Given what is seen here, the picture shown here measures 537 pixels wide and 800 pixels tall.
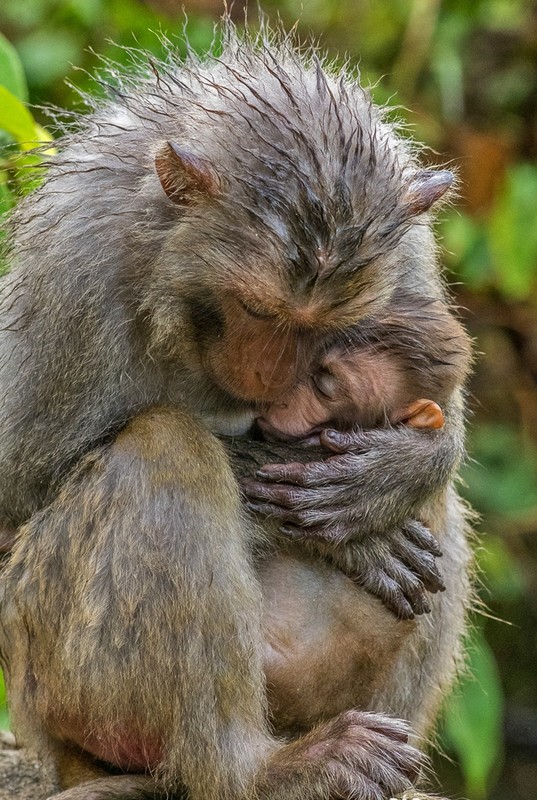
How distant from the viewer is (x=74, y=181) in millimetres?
3465

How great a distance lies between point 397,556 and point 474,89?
5979 mm

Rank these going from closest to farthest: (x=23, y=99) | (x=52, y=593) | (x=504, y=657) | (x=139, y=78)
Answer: (x=52, y=593)
(x=139, y=78)
(x=23, y=99)
(x=504, y=657)

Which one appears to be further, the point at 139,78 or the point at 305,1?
the point at 305,1

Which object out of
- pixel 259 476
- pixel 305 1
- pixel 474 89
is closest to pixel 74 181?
pixel 259 476

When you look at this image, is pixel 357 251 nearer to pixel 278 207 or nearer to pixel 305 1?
pixel 278 207

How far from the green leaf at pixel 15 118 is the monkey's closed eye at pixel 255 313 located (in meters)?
1.15

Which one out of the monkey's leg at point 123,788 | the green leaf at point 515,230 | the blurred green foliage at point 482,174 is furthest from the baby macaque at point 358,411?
the green leaf at point 515,230

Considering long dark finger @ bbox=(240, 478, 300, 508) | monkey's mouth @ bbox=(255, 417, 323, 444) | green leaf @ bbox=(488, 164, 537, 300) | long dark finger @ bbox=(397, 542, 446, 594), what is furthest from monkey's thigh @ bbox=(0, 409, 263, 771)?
green leaf @ bbox=(488, 164, 537, 300)

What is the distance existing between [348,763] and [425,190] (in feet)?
5.40

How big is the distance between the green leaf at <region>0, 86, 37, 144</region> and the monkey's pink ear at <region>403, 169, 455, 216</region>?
131cm

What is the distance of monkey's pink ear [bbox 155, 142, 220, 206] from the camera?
3041mm

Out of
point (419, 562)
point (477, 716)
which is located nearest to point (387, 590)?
point (419, 562)

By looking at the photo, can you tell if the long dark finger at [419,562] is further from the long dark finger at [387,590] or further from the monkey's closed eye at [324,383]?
the monkey's closed eye at [324,383]

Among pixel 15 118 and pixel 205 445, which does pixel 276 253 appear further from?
pixel 15 118
